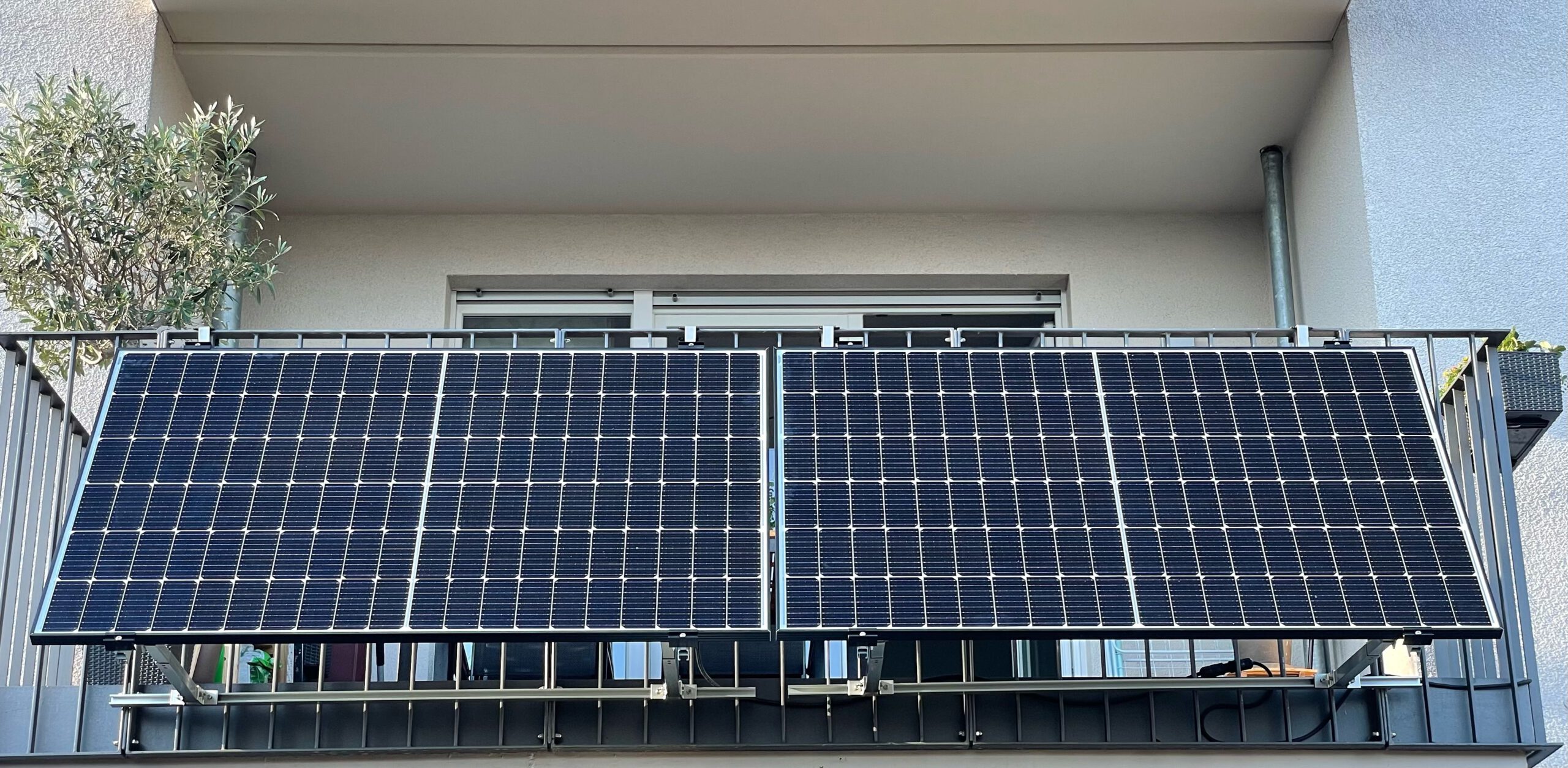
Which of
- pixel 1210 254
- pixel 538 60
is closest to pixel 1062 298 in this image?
pixel 1210 254

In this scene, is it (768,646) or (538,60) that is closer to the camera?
(768,646)

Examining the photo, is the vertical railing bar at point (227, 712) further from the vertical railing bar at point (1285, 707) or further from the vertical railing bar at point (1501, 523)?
the vertical railing bar at point (1501, 523)

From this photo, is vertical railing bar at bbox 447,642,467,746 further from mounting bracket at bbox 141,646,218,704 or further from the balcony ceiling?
the balcony ceiling

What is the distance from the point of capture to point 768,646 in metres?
7.22

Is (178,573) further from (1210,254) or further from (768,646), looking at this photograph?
(1210,254)

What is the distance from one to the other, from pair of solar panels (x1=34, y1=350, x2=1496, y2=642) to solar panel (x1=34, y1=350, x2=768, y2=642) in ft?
0.04

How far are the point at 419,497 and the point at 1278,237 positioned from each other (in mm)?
6265

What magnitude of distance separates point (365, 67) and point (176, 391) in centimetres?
362

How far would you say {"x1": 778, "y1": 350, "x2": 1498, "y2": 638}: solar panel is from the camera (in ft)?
20.2

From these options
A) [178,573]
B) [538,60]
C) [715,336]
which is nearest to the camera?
[178,573]

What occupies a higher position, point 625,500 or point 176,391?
point 176,391

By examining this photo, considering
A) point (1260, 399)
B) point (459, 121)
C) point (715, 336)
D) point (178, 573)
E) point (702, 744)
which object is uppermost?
point (459, 121)

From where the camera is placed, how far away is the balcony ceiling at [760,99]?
9.69 m

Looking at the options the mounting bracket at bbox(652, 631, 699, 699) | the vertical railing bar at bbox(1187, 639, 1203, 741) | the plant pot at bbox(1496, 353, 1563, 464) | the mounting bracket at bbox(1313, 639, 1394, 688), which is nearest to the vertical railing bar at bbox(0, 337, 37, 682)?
the mounting bracket at bbox(652, 631, 699, 699)
